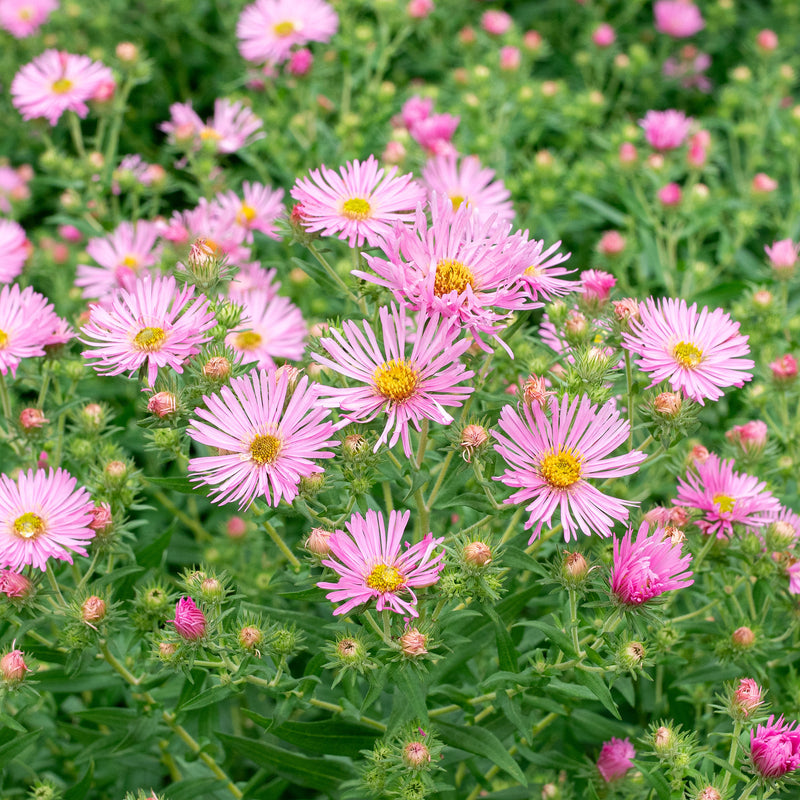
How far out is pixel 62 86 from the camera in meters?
3.30

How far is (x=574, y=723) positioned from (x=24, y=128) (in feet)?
11.1

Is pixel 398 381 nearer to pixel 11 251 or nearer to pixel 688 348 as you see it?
pixel 688 348

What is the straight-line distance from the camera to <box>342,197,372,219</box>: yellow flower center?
2.09 m

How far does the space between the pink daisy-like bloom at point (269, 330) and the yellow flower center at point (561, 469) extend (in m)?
0.95

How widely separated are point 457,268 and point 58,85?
83.1 inches

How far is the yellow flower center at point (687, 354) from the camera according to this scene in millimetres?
1931

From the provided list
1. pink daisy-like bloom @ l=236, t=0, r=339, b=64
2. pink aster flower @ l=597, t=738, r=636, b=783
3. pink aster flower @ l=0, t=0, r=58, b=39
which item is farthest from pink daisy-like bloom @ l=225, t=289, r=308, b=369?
pink aster flower @ l=0, t=0, r=58, b=39

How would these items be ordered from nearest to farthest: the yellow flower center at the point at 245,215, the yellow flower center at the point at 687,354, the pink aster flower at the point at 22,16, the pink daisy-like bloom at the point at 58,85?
the yellow flower center at the point at 687,354 < the yellow flower center at the point at 245,215 < the pink daisy-like bloom at the point at 58,85 < the pink aster flower at the point at 22,16

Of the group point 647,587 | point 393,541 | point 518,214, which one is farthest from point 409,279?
point 518,214

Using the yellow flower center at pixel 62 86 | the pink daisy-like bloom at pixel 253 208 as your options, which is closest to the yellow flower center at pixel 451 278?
the pink daisy-like bloom at pixel 253 208

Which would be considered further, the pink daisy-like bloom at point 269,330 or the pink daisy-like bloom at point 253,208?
the pink daisy-like bloom at point 253,208

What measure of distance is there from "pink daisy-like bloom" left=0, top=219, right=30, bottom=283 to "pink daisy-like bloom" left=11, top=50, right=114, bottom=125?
0.52 m

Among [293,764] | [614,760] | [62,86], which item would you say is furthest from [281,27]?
[614,760]

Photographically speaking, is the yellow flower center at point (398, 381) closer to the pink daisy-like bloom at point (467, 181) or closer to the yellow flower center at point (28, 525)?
the yellow flower center at point (28, 525)
